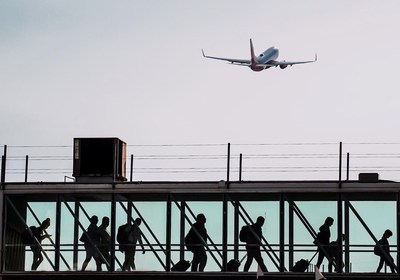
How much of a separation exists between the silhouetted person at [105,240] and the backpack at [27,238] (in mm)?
2247

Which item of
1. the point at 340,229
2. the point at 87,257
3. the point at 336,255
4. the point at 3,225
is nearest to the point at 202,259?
the point at 87,257

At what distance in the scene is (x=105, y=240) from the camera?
152ft

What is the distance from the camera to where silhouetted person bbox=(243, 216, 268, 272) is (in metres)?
45.2

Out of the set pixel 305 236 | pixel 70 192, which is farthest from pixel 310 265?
pixel 70 192

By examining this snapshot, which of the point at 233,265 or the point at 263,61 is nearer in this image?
the point at 233,265

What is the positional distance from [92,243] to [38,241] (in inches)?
71.5

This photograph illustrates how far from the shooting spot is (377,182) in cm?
4491

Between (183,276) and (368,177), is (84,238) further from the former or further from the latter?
(368,177)

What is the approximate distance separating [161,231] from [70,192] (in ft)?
10.4

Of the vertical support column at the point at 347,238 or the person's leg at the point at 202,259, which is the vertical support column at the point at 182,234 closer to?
the person's leg at the point at 202,259

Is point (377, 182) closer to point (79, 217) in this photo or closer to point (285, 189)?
point (285, 189)

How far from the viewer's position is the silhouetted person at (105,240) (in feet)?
152

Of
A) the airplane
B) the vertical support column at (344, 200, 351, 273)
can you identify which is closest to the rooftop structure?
the vertical support column at (344, 200, 351, 273)

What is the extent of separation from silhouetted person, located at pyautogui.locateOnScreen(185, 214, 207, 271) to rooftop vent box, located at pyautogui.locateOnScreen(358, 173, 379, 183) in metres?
4.96
